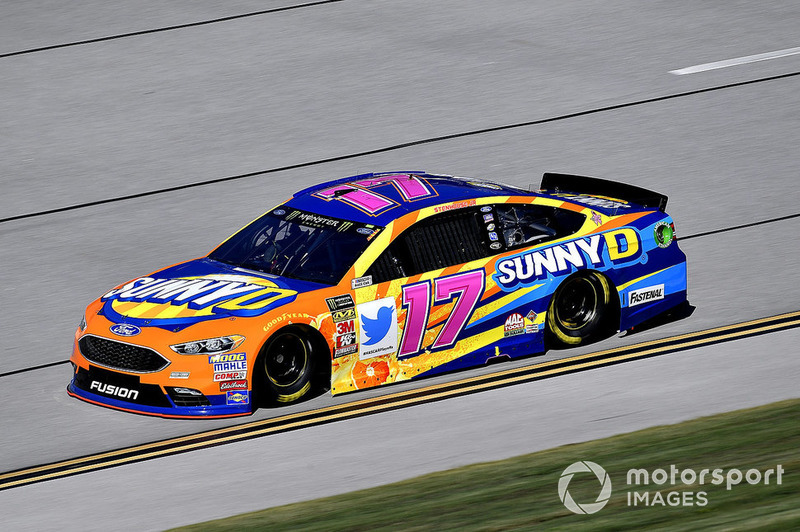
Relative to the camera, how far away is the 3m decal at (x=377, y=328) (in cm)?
918

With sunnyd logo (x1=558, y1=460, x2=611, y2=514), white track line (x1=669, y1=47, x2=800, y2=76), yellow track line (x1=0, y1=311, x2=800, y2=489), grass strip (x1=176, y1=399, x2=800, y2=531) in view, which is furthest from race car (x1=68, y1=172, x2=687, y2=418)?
white track line (x1=669, y1=47, x2=800, y2=76)

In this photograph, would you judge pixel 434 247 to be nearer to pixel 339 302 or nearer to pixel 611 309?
pixel 339 302

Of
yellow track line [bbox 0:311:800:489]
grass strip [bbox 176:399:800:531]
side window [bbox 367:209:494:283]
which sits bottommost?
grass strip [bbox 176:399:800:531]

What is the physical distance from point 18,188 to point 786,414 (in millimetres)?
8873

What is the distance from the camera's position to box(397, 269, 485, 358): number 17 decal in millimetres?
9383

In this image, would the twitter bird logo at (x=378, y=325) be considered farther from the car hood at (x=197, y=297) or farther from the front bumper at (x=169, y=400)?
the front bumper at (x=169, y=400)

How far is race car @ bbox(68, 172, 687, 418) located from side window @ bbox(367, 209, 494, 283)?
11 millimetres

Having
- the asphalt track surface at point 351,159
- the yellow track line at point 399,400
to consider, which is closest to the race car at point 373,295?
the yellow track line at point 399,400

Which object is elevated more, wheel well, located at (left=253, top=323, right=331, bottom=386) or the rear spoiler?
the rear spoiler

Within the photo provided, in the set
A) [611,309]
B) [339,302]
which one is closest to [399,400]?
[339,302]

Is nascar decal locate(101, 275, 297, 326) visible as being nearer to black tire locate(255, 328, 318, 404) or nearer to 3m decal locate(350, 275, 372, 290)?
black tire locate(255, 328, 318, 404)

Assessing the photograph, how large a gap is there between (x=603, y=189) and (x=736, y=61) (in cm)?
749

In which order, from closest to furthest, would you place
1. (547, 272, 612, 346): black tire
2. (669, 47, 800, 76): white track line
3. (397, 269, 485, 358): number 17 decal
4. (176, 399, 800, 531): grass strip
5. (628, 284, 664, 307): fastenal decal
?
1. (176, 399, 800, 531): grass strip
2. (397, 269, 485, 358): number 17 decal
3. (547, 272, 612, 346): black tire
4. (628, 284, 664, 307): fastenal decal
5. (669, 47, 800, 76): white track line

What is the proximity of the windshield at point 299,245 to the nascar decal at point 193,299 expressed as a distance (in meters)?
0.33
